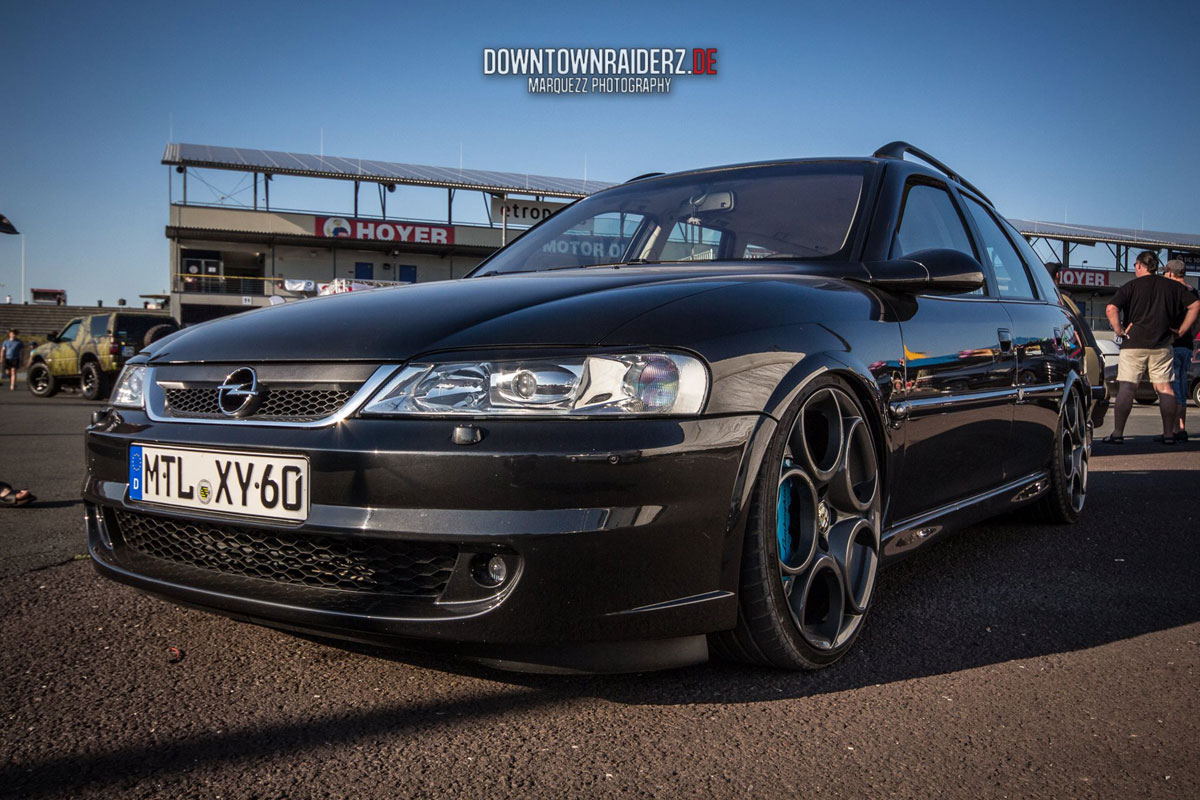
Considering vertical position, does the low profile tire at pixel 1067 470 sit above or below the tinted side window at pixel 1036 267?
below

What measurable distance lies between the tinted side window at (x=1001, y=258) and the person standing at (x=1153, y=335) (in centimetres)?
501

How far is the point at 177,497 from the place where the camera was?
214 centimetres

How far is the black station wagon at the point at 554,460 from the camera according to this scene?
185cm

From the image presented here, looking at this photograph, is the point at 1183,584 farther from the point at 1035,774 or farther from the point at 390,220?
the point at 390,220

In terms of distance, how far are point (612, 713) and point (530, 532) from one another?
0.50 m

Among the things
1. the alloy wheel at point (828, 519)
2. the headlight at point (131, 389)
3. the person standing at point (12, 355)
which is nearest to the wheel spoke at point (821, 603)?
the alloy wheel at point (828, 519)

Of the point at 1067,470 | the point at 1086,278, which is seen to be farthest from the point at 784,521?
the point at 1086,278

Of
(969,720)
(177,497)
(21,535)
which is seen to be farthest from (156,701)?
(21,535)

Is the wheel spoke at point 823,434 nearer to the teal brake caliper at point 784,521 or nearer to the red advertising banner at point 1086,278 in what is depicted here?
the teal brake caliper at point 784,521

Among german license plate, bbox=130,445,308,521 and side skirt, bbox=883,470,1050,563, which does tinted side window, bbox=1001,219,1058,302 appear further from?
german license plate, bbox=130,445,308,521

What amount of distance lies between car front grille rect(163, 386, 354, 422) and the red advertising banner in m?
58.8

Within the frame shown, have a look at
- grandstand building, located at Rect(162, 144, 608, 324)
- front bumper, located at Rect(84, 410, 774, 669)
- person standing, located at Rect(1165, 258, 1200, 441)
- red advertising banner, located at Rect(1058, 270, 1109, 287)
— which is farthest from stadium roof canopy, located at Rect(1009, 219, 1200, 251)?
front bumper, located at Rect(84, 410, 774, 669)

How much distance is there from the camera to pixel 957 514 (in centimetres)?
311

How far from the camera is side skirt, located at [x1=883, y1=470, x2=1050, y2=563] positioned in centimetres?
271
